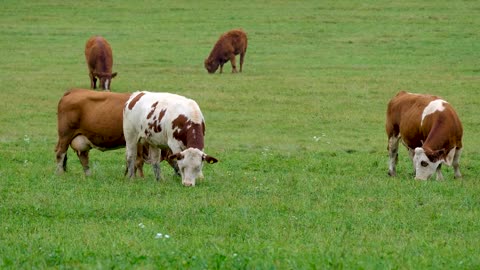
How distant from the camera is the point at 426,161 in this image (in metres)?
16.0

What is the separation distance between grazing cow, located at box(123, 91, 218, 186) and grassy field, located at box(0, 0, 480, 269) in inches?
14.4

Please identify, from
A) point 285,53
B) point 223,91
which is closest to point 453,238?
point 223,91

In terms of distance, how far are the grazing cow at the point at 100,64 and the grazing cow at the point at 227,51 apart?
515 centimetres

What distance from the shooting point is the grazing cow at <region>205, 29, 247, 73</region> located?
37438mm

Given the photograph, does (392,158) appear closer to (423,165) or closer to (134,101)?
(423,165)

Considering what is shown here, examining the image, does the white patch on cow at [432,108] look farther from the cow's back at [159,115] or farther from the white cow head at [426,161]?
the cow's back at [159,115]

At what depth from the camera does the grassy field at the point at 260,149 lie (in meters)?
9.72

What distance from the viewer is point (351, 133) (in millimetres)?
23719

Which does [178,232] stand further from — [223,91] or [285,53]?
[285,53]

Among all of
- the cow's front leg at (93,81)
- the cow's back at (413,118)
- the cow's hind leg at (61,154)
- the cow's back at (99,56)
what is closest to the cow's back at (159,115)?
the cow's hind leg at (61,154)

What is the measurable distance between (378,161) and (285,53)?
2277cm

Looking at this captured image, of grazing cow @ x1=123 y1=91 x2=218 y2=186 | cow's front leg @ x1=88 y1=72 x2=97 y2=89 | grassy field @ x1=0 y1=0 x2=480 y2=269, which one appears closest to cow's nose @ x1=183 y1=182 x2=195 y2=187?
grazing cow @ x1=123 y1=91 x2=218 y2=186

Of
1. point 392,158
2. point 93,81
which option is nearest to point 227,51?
point 93,81

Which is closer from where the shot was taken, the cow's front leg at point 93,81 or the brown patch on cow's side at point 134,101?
the brown patch on cow's side at point 134,101
